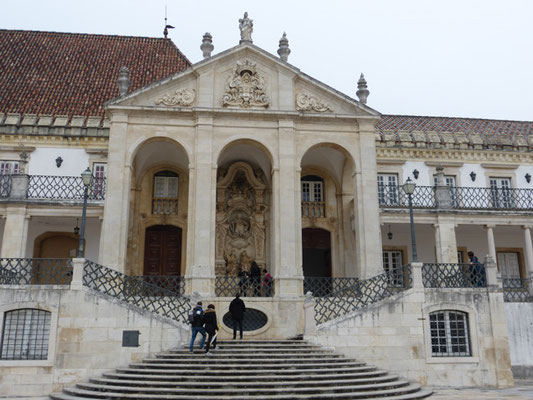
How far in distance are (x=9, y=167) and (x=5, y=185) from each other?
161 centimetres

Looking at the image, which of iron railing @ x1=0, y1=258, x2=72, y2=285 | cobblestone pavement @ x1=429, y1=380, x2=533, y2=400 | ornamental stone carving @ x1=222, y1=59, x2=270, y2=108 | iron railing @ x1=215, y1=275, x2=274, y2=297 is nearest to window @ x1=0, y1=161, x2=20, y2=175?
iron railing @ x1=0, y1=258, x2=72, y2=285

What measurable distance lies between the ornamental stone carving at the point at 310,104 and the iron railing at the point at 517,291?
31.4ft

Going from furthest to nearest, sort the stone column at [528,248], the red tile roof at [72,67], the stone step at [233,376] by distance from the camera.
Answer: the red tile roof at [72,67], the stone column at [528,248], the stone step at [233,376]

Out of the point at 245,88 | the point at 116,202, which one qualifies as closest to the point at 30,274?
the point at 116,202

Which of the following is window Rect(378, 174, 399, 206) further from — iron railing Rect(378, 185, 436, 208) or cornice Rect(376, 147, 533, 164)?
cornice Rect(376, 147, 533, 164)

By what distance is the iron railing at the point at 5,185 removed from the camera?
19984 millimetres

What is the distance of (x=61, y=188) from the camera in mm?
20844

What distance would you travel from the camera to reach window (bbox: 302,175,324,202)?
22427mm

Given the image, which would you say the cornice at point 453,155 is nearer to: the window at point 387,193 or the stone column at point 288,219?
the window at point 387,193

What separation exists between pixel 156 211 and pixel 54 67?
11110 millimetres

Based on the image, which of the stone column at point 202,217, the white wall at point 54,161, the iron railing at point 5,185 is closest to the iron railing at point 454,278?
the stone column at point 202,217

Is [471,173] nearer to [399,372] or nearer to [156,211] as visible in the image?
[399,372]

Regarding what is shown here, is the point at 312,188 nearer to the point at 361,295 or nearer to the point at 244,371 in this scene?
the point at 361,295

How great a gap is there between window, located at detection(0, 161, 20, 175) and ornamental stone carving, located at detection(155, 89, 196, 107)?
7389 millimetres
